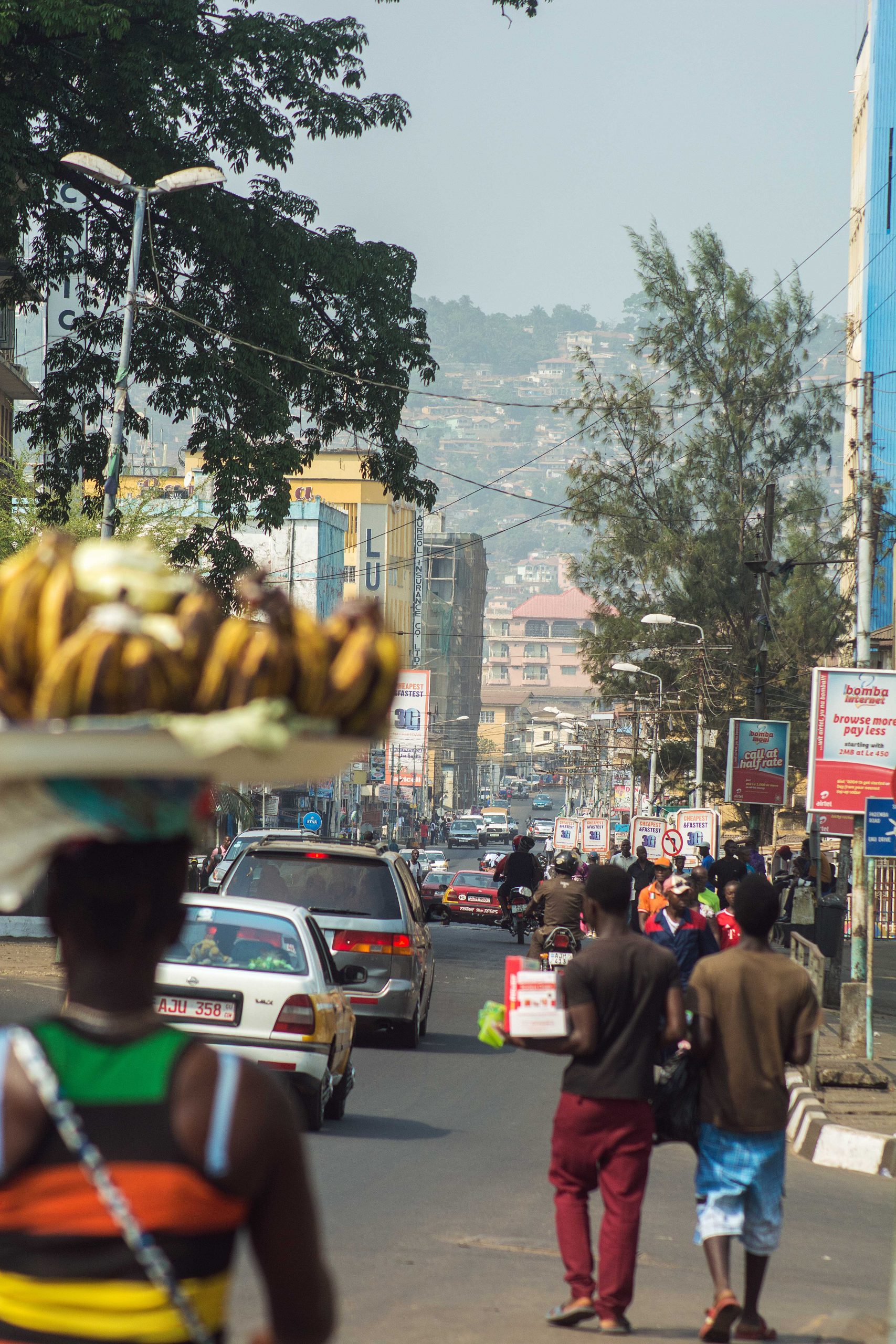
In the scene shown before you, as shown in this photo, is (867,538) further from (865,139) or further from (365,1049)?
(865,139)

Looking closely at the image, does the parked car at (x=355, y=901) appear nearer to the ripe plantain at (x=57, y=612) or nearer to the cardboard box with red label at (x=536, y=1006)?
the cardboard box with red label at (x=536, y=1006)

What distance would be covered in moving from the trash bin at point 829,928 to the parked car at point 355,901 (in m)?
8.91

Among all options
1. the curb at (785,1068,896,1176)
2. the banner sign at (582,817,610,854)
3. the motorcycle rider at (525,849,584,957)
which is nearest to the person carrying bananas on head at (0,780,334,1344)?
the curb at (785,1068,896,1176)

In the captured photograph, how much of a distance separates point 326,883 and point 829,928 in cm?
986

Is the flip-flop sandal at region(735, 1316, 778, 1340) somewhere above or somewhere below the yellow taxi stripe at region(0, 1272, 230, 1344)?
below

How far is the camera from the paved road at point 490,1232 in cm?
671

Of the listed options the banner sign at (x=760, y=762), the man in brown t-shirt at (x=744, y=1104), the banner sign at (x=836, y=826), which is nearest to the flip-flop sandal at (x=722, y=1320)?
the man in brown t-shirt at (x=744, y=1104)

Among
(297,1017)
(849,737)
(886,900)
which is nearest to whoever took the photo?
(297,1017)

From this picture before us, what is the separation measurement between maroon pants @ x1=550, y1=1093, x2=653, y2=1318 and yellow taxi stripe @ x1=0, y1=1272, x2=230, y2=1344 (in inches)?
165

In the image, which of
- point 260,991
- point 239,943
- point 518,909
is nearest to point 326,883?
point 239,943

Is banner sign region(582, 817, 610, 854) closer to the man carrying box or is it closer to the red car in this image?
the red car

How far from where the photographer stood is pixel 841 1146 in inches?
458

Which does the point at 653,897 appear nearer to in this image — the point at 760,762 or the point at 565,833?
the point at 760,762

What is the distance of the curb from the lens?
11.4m
